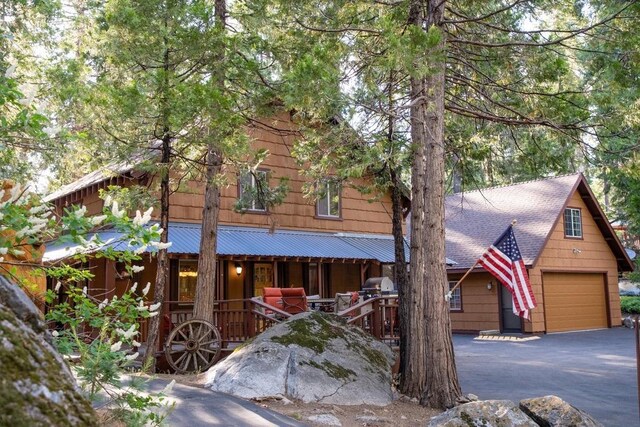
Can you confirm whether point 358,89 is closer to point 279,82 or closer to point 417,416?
point 279,82

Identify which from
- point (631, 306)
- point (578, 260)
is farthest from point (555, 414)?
point (631, 306)

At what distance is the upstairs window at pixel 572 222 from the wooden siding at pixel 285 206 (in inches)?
305

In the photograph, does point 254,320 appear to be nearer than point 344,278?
Yes

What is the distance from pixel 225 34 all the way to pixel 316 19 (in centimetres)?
175

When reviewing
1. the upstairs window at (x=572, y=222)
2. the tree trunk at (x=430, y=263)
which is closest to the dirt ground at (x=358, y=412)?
the tree trunk at (x=430, y=263)

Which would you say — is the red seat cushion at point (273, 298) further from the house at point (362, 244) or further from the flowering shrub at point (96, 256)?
the flowering shrub at point (96, 256)

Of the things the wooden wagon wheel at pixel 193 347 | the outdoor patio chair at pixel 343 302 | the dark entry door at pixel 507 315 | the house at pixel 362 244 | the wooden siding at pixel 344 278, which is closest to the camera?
the wooden wagon wheel at pixel 193 347

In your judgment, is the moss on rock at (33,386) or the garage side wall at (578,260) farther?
the garage side wall at (578,260)

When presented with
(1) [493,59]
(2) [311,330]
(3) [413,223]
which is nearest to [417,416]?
(2) [311,330]

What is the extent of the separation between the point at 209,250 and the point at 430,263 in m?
4.29

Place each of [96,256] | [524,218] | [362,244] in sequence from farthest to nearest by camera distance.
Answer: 1. [524,218]
2. [362,244]
3. [96,256]

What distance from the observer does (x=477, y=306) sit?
23.4 metres

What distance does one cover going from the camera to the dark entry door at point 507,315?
2253cm

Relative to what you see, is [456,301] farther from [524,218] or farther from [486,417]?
[486,417]
